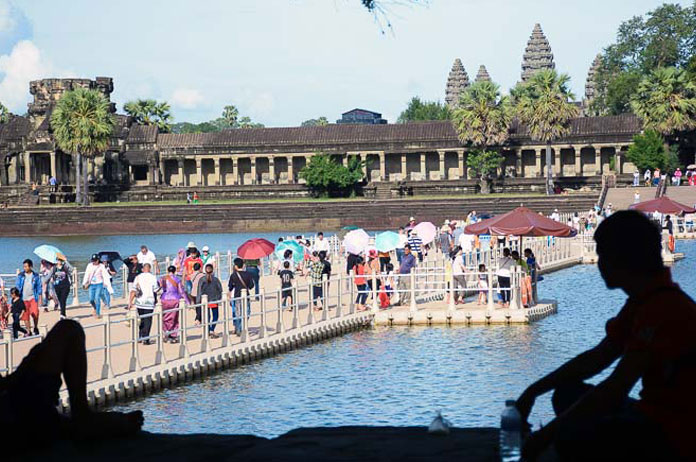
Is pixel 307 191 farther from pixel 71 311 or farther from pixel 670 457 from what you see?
pixel 670 457

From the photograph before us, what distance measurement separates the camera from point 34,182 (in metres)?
91.2

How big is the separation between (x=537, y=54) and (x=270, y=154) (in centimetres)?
6196

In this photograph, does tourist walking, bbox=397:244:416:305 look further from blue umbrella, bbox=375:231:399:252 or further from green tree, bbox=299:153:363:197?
green tree, bbox=299:153:363:197

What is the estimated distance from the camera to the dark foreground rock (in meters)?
6.18

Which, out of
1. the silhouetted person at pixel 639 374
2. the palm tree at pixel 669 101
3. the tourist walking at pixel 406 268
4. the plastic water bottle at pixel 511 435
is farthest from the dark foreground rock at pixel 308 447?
the palm tree at pixel 669 101

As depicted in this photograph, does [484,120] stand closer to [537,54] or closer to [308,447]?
[537,54]

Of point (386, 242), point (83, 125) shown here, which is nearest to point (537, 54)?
point (83, 125)

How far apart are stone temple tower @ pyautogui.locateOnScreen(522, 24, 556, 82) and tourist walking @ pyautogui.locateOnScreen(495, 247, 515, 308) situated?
11757 centimetres

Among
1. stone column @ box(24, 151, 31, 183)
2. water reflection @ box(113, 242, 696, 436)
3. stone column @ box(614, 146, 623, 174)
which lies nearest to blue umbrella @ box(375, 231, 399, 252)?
water reflection @ box(113, 242, 696, 436)

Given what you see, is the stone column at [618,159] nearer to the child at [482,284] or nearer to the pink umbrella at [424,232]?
the pink umbrella at [424,232]

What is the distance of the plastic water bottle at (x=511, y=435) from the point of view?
559 cm

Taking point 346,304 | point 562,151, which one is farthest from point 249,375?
point 562,151

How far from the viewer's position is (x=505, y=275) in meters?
24.9

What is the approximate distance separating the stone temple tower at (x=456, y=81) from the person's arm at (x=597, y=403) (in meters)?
147
